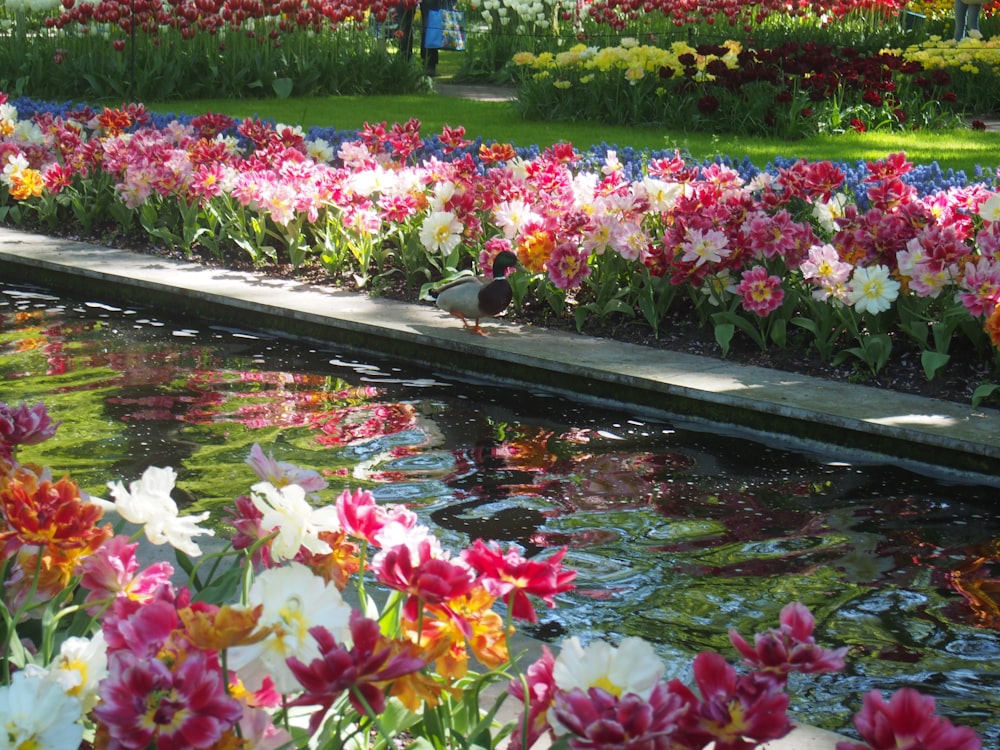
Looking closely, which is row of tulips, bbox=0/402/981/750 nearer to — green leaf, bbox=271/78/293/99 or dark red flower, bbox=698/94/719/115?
dark red flower, bbox=698/94/719/115

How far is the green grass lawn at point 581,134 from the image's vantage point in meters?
10.5

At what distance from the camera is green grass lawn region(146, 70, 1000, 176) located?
10484 millimetres

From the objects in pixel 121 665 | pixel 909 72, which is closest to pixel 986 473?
pixel 121 665

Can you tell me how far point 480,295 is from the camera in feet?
18.6

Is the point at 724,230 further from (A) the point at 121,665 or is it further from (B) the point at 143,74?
(B) the point at 143,74

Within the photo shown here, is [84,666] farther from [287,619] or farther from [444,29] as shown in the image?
[444,29]

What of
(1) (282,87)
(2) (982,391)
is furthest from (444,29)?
(2) (982,391)

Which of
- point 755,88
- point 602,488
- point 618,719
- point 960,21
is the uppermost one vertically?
point 960,21

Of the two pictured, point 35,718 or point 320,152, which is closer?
point 35,718

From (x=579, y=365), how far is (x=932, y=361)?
4.30 ft

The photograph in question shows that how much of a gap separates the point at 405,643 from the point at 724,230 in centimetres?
444

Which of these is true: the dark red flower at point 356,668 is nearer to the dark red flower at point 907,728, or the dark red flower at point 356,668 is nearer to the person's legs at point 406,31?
the dark red flower at point 907,728

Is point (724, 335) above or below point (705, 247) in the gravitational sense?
below

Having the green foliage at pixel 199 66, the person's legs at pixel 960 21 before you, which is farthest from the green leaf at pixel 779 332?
the person's legs at pixel 960 21
